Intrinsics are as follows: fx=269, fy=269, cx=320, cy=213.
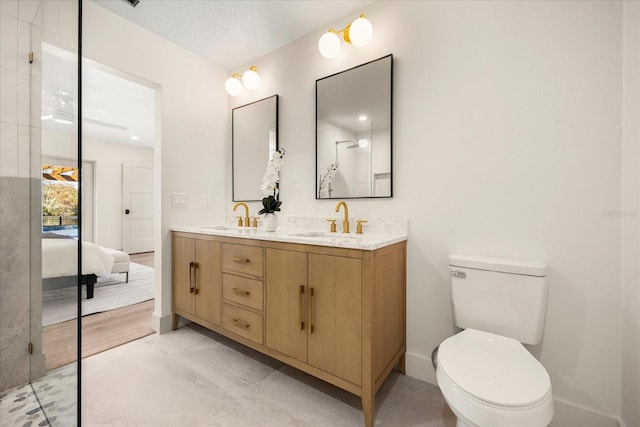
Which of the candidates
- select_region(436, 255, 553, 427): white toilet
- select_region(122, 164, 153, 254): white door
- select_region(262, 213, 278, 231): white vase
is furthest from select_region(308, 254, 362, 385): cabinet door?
select_region(122, 164, 153, 254): white door

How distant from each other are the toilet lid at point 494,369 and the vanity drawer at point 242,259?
1.08m

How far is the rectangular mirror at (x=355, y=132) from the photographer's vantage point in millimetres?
1757

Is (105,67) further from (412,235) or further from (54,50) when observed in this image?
(412,235)

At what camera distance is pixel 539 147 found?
1321 millimetres

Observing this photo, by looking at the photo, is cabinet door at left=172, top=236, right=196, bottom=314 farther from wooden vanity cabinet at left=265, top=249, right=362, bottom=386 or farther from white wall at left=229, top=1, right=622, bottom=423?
white wall at left=229, top=1, right=622, bottom=423

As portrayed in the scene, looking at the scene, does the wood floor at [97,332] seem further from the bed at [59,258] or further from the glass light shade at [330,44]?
the glass light shade at [330,44]

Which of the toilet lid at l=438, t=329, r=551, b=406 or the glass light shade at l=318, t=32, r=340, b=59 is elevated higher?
the glass light shade at l=318, t=32, r=340, b=59

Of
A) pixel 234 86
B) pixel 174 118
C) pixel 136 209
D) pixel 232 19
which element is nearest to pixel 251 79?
pixel 234 86

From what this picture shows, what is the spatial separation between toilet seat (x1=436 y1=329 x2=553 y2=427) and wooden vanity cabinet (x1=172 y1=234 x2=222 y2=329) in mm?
1512

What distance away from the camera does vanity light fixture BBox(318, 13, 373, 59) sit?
1691 millimetres

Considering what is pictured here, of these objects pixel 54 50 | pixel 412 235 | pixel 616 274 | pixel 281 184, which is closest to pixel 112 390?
pixel 281 184

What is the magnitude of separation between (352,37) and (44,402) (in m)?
2.63

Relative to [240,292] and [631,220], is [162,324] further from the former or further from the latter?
[631,220]

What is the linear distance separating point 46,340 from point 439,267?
2.15m
